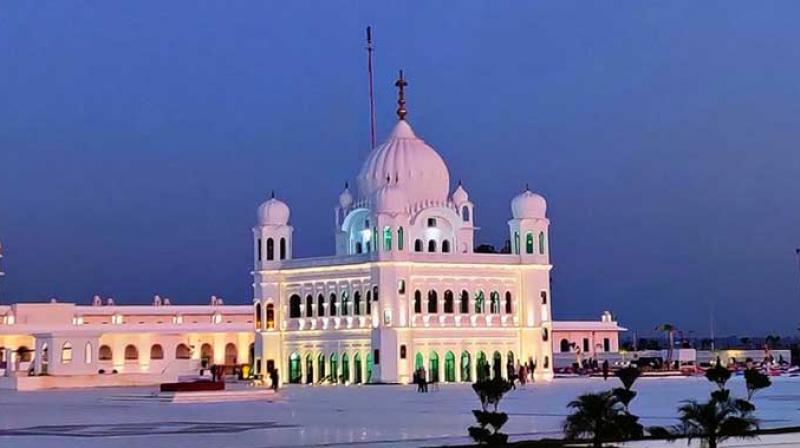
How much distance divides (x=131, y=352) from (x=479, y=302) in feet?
89.9

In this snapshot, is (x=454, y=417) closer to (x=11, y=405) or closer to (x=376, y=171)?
Result: (x=11, y=405)

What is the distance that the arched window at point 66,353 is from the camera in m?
64.1

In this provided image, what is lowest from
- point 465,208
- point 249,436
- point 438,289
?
point 249,436

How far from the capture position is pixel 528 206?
218ft

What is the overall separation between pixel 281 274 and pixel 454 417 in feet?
126

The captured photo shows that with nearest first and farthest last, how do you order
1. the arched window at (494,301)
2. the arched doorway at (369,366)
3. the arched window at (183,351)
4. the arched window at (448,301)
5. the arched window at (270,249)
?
1. the arched doorway at (369,366)
2. the arched window at (448,301)
3. the arched window at (494,301)
4. the arched window at (270,249)
5. the arched window at (183,351)

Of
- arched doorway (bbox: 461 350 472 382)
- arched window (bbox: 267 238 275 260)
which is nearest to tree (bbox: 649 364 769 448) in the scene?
arched doorway (bbox: 461 350 472 382)

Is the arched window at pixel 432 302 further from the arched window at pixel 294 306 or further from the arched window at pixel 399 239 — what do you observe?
the arched window at pixel 294 306

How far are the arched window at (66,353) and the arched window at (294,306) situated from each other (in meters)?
10.6

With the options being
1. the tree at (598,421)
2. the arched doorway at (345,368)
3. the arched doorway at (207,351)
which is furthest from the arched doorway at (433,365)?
the tree at (598,421)

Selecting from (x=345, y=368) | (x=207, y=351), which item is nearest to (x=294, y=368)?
(x=345, y=368)

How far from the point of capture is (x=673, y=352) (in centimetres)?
8506

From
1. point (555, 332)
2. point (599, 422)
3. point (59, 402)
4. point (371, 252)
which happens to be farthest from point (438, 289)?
point (599, 422)

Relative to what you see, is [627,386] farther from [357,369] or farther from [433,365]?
[357,369]
